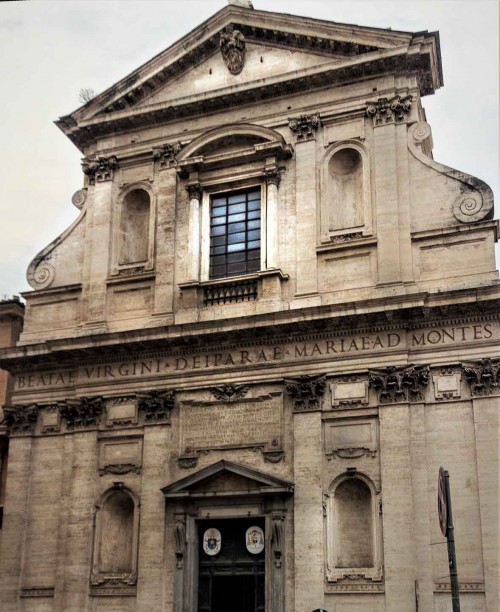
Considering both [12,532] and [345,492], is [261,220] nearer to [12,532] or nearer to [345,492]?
[345,492]

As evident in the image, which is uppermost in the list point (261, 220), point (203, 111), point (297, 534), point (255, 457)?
point (203, 111)

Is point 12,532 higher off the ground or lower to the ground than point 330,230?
lower

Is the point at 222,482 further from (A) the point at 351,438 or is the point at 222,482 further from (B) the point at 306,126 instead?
(B) the point at 306,126

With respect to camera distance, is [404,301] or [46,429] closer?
[404,301]

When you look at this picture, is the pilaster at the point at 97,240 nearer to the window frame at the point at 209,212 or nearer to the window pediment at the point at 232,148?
the window pediment at the point at 232,148

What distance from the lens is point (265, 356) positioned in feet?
61.6

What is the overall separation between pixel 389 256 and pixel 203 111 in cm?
603

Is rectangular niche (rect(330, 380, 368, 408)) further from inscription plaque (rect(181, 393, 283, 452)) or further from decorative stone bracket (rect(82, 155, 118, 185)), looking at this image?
decorative stone bracket (rect(82, 155, 118, 185))

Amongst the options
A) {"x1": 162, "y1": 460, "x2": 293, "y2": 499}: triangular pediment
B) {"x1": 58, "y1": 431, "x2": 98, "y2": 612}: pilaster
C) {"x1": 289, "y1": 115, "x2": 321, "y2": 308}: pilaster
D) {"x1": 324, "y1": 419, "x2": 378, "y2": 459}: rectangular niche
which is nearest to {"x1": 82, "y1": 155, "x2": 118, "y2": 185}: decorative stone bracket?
{"x1": 289, "y1": 115, "x2": 321, "y2": 308}: pilaster

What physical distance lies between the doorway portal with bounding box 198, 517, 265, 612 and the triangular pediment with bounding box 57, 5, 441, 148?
9486 millimetres

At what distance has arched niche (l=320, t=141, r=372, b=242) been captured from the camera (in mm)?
19203

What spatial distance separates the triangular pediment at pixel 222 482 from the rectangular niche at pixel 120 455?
1209 mm

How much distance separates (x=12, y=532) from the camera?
1986 centimetres

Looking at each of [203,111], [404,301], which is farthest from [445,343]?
[203,111]
